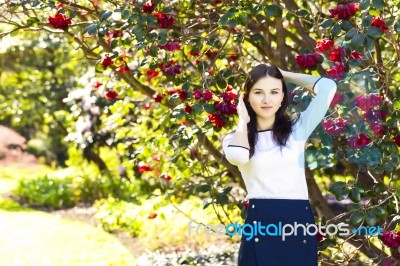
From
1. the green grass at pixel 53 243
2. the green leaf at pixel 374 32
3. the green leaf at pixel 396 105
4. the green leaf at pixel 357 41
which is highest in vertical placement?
the green leaf at pixel 374 32

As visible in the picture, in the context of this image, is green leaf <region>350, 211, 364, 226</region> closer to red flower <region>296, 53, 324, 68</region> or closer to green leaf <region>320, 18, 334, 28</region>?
red flower <region>296, 53, 324, 68</region>

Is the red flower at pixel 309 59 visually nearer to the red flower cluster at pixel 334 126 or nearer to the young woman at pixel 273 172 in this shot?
the red flower cluster at pixel 334 126

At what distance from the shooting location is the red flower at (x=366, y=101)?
326 cm

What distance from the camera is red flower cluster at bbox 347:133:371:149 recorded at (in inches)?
123

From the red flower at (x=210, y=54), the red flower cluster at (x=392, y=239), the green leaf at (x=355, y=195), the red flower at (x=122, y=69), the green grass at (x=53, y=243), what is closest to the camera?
the green leaf at (x=355, y=195)

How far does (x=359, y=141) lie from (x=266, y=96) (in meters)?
0.61

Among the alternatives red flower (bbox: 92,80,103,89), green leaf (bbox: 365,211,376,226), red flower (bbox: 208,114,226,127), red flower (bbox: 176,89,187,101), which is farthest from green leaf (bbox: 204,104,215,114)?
red flower (bbox: 92,80,103,89)

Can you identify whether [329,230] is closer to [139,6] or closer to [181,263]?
[139,6]

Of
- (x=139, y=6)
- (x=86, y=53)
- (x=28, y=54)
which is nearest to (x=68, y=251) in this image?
(x=86, y=53)

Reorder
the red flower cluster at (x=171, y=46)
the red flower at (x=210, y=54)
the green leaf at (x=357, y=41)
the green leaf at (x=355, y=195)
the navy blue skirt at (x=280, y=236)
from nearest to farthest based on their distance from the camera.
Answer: the navy blue skirt at (x=280, y=236) → the green leaf at (x=357, y=41) → the green leaf at (x=355, y=195) → the red flower cluster at (x=171, y=46) → the red flower at (x=210, y=54)

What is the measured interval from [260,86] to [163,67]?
1.15 meters

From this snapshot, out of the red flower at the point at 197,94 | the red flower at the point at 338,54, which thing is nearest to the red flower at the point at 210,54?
the red flower at the point at 197,94

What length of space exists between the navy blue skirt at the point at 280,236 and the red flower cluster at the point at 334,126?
0.53 meters

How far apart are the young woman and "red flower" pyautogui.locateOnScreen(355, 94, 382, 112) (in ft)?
1.68
